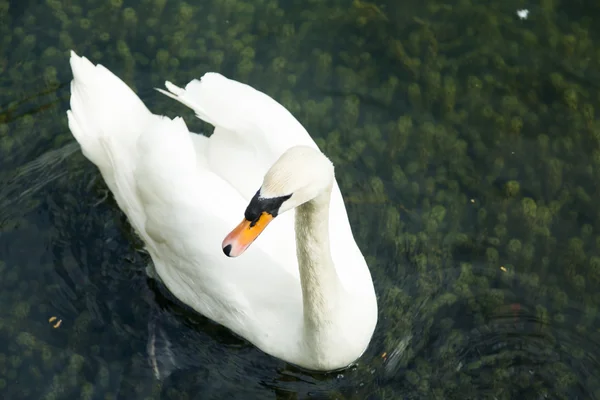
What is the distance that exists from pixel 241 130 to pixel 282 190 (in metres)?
1.42

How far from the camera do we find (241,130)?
5133mm

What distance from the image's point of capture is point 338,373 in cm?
514

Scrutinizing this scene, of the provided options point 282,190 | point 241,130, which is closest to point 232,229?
point 241,130

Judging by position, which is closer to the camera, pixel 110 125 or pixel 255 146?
pixel 255 146

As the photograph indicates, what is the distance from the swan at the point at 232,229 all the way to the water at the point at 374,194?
405 millimetres

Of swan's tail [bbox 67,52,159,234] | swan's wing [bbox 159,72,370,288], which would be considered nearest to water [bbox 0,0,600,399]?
swan's tail [bbox 67,52,159,234]

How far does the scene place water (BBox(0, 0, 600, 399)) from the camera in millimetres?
5199

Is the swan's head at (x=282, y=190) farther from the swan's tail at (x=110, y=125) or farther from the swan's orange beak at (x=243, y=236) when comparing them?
the swan's tail at (x=110, y=125)

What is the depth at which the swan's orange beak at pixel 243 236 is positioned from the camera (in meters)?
3.86

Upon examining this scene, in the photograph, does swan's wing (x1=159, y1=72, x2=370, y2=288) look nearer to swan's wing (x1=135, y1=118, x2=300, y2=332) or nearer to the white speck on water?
swan's wing (x1=135, y1=118, x2=300, y2=332)

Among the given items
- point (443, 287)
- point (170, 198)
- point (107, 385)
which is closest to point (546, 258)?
point (443, 287)

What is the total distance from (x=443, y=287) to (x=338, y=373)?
903 mm

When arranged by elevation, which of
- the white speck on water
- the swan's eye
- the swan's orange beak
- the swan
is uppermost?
the swan's eye

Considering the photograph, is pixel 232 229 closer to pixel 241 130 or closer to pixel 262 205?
pixel 241 130
